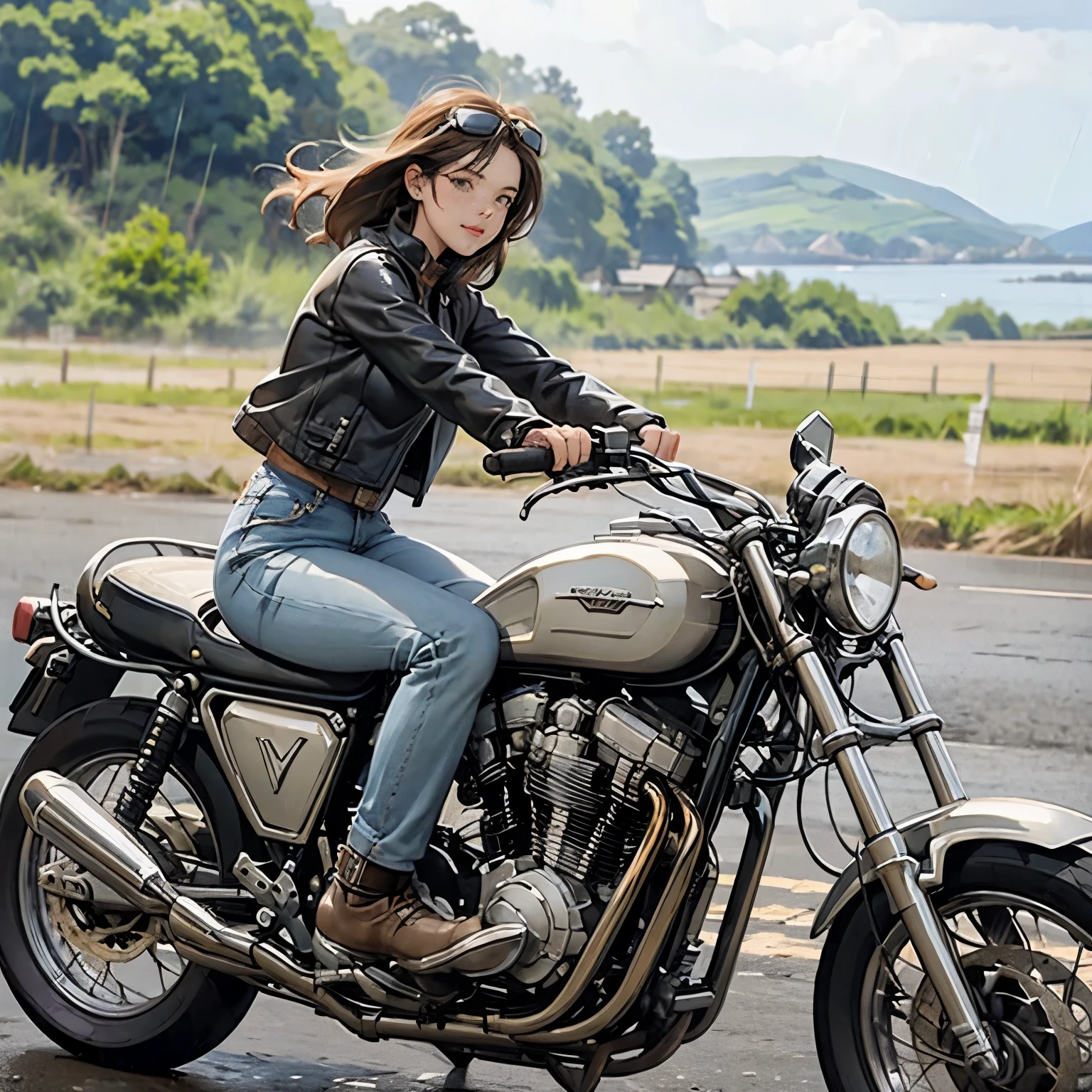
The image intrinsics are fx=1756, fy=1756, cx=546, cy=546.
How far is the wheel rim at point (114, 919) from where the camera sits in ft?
12.9

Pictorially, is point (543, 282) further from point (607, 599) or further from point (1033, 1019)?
point (1033, 1019)

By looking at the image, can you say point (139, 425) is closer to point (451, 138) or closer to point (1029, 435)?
point (1029, 435)

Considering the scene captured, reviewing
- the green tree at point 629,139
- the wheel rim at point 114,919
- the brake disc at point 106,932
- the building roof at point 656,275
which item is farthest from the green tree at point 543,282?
the brake disc at point 106,932

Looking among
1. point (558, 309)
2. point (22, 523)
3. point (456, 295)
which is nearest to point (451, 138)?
point (456, 295)

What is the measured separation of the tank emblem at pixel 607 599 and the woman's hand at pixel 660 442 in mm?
398

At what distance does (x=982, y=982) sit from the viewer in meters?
3.15

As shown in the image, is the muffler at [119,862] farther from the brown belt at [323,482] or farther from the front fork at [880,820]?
the front fork at [880,820]

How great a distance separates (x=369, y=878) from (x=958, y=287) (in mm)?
17931

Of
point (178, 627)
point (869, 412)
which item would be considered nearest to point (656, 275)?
point (869, 412)

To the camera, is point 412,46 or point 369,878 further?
point 412,46

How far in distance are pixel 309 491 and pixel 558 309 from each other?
2019 cm

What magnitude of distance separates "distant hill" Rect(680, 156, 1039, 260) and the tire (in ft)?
53.9

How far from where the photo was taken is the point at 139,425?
23.9 metres

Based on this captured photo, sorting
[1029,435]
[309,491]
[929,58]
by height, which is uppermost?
[929,58]
